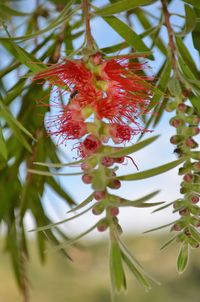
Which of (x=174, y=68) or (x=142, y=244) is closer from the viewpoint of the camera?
(x=174, y=68)

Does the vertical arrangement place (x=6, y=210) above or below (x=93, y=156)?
below

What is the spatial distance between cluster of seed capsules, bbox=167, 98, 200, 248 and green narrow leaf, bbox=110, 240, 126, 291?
6cm

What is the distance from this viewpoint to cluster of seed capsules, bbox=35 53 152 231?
0.46 metres

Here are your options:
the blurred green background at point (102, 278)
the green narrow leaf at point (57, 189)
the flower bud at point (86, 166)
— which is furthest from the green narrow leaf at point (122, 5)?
the blurred green background at point (102, 278)

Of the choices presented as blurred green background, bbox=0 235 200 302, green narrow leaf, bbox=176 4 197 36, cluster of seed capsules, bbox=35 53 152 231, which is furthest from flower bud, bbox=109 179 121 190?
blurred green background, bbox=0 235 200 302

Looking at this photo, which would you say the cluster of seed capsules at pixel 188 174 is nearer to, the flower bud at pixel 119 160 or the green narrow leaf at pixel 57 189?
the flower bud at pixel 119 160

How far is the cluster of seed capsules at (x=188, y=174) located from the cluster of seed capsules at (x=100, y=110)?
51mm

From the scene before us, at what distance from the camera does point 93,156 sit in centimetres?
44

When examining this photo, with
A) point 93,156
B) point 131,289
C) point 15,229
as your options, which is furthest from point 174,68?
point 131,289

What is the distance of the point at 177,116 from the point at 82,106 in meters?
0.09

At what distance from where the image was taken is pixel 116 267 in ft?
1.70

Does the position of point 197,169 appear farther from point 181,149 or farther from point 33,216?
point 33,216

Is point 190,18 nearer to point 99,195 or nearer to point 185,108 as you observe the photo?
point 185,108

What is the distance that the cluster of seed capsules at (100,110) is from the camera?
46cm
